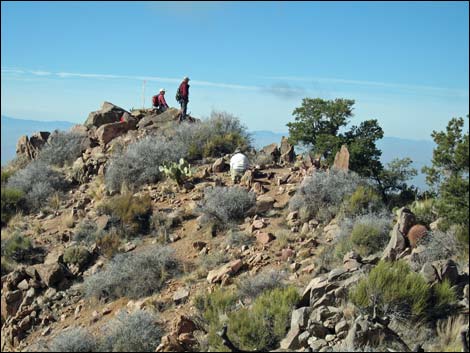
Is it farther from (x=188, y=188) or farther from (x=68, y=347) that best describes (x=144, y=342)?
(x=188, y=188)

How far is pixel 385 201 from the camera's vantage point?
13.9m

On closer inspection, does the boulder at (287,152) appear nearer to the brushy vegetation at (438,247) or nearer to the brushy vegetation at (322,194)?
the brushy vegetation at (322,194)

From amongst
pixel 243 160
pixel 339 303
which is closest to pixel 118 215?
pixel 243 160

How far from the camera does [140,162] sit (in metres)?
15.9

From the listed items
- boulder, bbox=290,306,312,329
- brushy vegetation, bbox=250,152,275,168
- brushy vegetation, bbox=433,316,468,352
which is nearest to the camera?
brushy vegetation, bbox=433,316,468,352

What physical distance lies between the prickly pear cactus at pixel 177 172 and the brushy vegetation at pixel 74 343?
277 inches

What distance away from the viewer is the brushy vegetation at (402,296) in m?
7.69

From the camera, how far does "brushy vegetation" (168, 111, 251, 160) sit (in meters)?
17.4

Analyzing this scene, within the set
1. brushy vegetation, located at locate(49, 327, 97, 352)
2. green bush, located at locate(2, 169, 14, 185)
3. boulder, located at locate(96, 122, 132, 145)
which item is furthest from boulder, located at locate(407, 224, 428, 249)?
Answer: green bush, located at locate(2, 169, 14, 185)

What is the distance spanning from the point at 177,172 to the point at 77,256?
4.16m

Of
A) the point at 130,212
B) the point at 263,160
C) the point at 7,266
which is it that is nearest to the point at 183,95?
the point at 263,160

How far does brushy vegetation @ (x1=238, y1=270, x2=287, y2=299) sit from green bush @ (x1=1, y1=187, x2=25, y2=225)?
869 cm

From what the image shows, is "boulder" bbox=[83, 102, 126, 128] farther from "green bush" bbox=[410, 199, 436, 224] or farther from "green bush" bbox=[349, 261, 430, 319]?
"green bush" bbox=[349, 261, 430, 319]

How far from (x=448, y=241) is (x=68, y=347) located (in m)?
7.09
